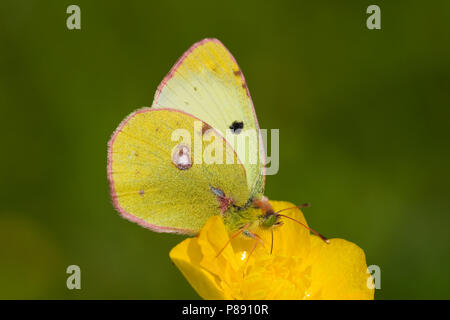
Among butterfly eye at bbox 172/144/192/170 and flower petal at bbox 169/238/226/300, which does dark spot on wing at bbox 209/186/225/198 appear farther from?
flower petal at bbox 169/238/226/300

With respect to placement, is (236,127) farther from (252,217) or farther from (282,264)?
(282,264)

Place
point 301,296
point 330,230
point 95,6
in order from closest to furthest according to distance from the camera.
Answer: point 301,296 < point 330,230 < point 95,6

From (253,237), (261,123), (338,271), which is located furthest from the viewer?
(261,123)

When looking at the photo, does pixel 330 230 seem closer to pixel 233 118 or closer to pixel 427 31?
pixel 233 118

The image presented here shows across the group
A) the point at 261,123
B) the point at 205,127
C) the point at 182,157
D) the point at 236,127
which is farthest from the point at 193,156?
the point at 261,123

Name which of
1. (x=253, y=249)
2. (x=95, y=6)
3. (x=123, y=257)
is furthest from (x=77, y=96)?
(x=253, y=249)

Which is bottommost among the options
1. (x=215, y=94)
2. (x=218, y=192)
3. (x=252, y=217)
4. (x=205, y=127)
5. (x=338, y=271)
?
(x=338, y=271)
